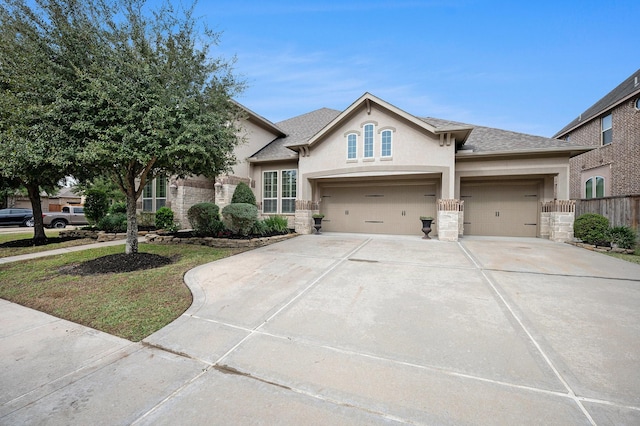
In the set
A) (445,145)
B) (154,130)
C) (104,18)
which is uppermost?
(104,18)

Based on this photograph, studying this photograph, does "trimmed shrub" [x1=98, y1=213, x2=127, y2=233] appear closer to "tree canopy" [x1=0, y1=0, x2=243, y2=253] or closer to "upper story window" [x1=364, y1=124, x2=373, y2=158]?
"tree canopy" [x1=0, y1=0, x2=243, y2=253]

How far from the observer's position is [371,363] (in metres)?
2.74

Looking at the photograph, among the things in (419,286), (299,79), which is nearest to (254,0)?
(299,79)

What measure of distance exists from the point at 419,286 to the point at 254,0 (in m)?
10.1

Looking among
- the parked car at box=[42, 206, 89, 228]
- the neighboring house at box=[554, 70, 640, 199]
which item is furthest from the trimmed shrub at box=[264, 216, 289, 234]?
the parked car at box=[42, 206, 89, 228]

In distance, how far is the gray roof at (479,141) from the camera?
10.6 m

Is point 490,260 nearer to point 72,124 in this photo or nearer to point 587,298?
point 587,298

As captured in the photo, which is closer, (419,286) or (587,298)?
(587,298)

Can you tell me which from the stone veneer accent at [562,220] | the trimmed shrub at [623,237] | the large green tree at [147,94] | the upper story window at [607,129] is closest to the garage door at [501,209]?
the stone veneer accent at [562,220]

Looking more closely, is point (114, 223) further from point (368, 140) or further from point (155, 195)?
point (368, 140)

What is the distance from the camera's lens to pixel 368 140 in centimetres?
1190

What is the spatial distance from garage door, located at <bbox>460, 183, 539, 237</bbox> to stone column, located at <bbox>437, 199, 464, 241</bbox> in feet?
7.92

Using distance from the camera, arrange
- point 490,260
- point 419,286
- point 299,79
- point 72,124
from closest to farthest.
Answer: point 419,286, point 72,124, point 490,260, point 299,79

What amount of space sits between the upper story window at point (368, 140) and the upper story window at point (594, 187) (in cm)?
1368
